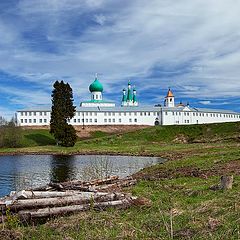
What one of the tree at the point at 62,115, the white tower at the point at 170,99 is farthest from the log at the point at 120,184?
the white tower at the point at 170,99

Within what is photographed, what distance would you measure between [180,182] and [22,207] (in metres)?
9.28

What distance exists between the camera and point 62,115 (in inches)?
3273

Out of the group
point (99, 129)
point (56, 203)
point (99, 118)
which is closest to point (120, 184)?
point (56, 203)

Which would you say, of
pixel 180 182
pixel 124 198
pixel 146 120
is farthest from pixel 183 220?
pixel 146 120

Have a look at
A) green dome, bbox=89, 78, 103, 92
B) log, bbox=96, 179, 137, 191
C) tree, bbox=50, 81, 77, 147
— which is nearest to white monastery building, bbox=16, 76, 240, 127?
green dome, bbox=89, 78, 103, 92

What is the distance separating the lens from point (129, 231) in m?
→ 9.11

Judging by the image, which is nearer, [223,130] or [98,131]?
[223,130]

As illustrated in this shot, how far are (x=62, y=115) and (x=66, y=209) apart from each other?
237ft

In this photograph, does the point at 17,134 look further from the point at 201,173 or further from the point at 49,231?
the point at 49,231

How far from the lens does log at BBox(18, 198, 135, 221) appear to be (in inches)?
450

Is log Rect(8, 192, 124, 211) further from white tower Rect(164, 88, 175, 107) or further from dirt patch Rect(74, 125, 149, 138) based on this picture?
white tower Rect(164, 88, 175, 107)

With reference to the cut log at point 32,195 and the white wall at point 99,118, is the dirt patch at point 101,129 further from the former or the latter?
the cut log at point 32,195

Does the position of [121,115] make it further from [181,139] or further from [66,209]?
[66,209]

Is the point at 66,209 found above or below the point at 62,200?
below
